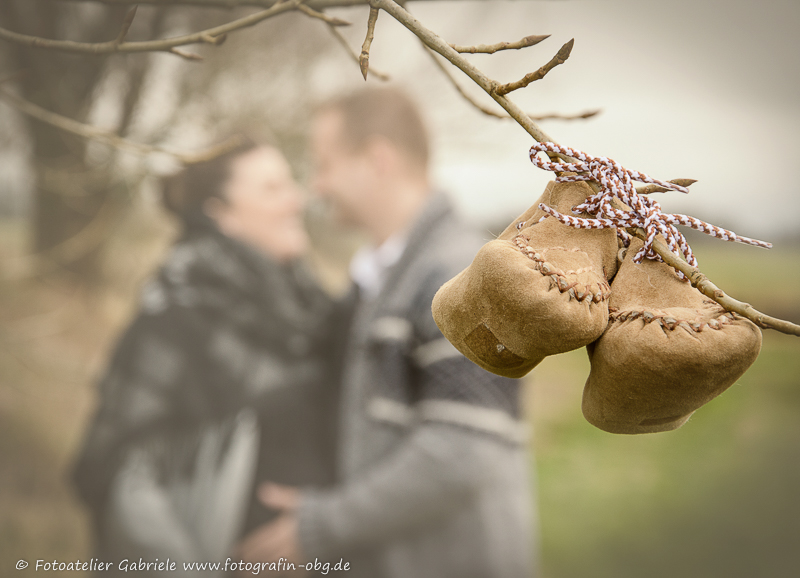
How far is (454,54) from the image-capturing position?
242mm

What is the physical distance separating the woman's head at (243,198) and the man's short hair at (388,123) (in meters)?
0.35

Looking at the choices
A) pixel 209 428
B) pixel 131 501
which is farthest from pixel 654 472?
pixel 131 501

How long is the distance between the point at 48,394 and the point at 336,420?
1096 mm

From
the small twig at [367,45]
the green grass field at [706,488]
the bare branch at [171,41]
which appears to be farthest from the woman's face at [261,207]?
the small twig at [367,45]

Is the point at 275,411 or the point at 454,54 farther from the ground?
the point at 454,54

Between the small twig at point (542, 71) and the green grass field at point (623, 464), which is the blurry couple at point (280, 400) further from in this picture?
the small twig at point (542, 71)

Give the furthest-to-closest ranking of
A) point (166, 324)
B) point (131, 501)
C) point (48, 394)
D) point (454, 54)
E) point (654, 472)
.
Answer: point (48, 394) < point (654, 472) < point (166, 324) < point (131, 501) < point (454, 54)

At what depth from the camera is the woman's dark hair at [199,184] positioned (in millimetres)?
1679

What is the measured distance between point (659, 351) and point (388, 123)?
1.35 metres

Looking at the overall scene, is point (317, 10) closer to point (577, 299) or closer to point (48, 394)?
point (577, 299)

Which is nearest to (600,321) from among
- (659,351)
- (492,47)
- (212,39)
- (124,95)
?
(659,351)

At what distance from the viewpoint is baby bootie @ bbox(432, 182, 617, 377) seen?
0.25 metres

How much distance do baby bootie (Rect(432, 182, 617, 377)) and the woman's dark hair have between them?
1.55 meters

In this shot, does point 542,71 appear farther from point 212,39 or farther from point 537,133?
point 212,39
